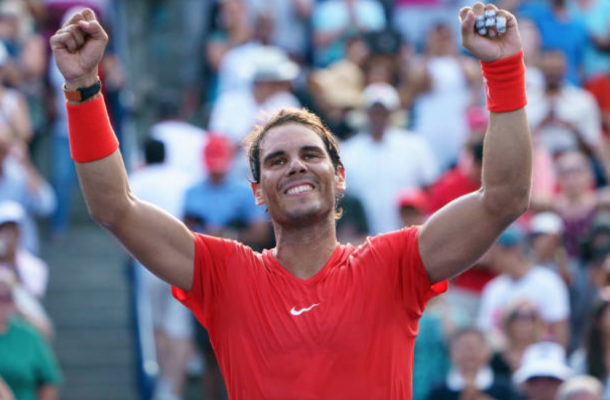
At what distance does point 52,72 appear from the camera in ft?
40.0

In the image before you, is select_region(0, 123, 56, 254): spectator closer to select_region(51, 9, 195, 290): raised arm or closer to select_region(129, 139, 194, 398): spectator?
select_region(129, 139, 194, 398): spectator

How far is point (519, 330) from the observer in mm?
7691

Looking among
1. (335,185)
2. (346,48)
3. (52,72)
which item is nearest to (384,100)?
(346,48)

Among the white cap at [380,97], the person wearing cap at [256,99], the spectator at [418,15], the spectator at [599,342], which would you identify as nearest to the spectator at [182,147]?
the person wearing cap at [256,99]

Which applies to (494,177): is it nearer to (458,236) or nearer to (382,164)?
(458,236)

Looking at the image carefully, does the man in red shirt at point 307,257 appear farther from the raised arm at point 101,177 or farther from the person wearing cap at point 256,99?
the person wearing cap at point 256,99

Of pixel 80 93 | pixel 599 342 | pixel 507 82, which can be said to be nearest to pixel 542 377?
pixel 599 342

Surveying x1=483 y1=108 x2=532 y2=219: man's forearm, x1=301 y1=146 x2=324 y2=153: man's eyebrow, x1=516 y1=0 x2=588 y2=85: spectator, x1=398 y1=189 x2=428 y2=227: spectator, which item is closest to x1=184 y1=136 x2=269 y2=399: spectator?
x1=398 y1=189 x2=428 y2=227: spectator

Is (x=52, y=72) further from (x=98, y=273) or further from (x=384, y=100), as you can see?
(x=384, y=100)

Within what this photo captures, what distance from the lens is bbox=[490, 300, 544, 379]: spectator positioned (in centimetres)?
767

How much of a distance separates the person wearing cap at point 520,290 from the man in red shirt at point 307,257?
4368 millimetres

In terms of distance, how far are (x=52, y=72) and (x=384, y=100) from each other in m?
4.11

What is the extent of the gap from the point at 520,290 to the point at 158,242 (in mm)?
4864

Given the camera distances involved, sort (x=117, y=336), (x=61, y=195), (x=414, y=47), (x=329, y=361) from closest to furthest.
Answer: (x=329, y=361)
(x=117, y=336)
(x=61, y=195)
(x=414, y=47)
